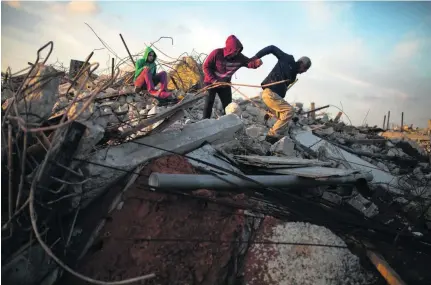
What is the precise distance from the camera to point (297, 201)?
3.63 m

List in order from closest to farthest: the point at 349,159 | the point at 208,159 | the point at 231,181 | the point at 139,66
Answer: the point at 231,181 < the point at 208,159 < the point at 349,159 < the point at 139,66

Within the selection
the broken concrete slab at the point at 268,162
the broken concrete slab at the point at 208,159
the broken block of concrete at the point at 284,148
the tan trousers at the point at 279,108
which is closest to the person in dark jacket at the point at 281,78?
the tan trousers at the point at 279,108

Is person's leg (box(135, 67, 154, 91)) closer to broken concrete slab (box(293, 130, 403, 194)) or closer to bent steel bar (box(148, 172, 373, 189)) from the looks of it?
broken concrete slab (box(293, 130, 403, 194))

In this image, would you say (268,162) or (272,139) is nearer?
(268,162)

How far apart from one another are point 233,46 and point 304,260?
11.5 feet

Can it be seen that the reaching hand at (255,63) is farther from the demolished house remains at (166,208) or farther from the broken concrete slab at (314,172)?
the broken concrete slab at (314,172)

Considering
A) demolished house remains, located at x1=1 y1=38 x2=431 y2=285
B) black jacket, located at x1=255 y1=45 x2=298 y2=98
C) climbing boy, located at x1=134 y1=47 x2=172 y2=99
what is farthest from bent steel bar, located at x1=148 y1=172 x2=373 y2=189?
climbing boy, located at x1=134 y1=47 x2=172 y2=99

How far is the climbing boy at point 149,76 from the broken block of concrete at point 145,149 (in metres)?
2.66

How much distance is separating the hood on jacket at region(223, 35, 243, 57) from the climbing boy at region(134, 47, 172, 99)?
1584mm

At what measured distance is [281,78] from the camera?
18.2 feet

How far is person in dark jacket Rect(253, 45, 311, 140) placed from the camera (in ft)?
18.1

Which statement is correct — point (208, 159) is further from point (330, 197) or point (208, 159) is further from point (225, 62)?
point (225, 62)

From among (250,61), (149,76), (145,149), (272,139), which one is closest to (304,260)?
(145,149)

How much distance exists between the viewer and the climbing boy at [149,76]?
6.44 m
